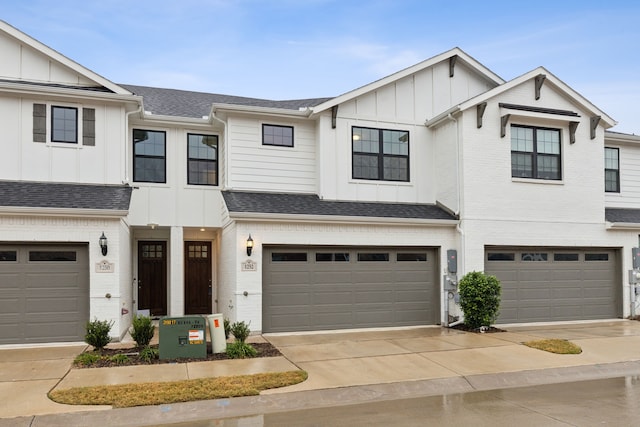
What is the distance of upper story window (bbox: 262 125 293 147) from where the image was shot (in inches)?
579

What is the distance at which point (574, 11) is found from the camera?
20.3 m

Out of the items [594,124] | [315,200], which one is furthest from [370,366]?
[594,124]

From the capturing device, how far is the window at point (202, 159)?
1512 cm

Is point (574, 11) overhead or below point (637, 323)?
overhead

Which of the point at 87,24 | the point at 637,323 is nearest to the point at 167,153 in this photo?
the point at 87,24

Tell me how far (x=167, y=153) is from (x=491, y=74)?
10.7m

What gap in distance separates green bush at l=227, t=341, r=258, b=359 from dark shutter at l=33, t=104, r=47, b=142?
7744 millimetres

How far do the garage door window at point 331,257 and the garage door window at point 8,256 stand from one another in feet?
23.8

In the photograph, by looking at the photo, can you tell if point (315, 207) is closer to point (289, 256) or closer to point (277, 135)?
point (289, 256)

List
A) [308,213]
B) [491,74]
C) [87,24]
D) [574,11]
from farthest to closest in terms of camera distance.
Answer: [87,24], [574,11], [491,74], [308,213]

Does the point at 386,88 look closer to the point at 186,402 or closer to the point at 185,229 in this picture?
the point at 185,229

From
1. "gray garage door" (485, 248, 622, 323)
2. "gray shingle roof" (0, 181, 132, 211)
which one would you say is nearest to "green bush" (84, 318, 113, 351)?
"gray shingle roof" (0, 181, 132, 211)

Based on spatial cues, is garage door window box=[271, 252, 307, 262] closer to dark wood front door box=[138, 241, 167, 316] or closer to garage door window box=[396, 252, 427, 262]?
garage door window box=[396, 252, 427, 262]

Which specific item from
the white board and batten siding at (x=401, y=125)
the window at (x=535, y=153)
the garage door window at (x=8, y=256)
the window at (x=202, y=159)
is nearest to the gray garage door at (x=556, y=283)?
the window at (x=535, y=153)
